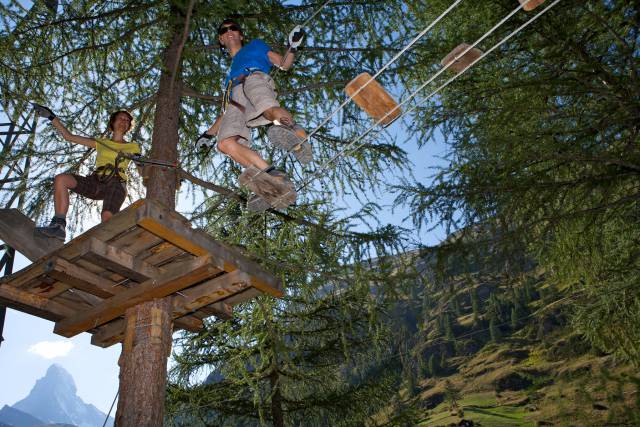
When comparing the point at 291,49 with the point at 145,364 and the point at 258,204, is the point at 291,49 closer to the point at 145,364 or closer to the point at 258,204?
the point at 258,204

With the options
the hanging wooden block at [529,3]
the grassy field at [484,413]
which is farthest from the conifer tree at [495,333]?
the hanging wooden block at [529,3]

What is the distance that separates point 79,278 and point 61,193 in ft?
2.75

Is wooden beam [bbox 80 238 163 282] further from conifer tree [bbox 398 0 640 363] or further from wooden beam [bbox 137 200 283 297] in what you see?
conifer tree [bbox 398 0 640 363]

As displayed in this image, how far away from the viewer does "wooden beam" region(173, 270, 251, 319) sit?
14.4 feet

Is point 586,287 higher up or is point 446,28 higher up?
point 446,28

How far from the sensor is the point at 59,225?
4.41 meters

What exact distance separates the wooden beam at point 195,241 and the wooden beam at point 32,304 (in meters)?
1.62

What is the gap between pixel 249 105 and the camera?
4344mm

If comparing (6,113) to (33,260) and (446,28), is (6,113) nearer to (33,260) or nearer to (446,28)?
(33,260)

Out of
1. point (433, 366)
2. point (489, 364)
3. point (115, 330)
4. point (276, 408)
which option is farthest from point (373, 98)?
point (433, 366)

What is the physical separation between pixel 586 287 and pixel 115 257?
683cm

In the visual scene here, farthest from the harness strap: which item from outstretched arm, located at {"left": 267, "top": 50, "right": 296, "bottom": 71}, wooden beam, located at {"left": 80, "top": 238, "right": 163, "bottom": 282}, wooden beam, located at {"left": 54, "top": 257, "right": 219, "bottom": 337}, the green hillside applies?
the green hillside

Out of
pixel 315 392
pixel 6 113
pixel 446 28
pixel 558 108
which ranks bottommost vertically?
pixel 315 392

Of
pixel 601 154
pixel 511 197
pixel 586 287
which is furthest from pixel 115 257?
pixel 586 287
